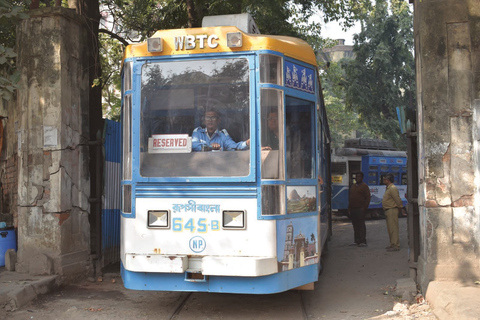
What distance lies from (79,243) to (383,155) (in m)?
16.0

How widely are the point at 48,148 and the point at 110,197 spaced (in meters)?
1.51

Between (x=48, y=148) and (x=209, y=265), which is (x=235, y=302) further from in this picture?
(x=48, y=148)

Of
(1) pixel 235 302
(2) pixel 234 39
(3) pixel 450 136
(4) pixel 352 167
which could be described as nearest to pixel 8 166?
(1) pixel 235 302

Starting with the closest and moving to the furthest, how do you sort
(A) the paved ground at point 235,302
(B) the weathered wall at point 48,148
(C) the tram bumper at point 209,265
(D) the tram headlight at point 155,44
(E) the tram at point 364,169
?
(C) the tram bumper at point 209,265 < (D) the tram headlight at point 155,44 < (A) the paved ground at point 235,302 < (B) the weathered wall at point 48,148 < (E) the tram at point 364,169

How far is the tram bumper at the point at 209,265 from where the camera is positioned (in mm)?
5297

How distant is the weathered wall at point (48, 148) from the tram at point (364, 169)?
1370 centimetres

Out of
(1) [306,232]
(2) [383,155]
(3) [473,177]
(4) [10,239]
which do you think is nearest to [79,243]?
(4) [10,239]

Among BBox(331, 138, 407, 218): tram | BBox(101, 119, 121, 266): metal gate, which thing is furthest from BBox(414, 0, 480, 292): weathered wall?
BBox(331, 138, 407, 218): tram

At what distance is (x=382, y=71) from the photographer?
28047mm

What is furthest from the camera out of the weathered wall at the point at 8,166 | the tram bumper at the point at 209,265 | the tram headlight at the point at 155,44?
the weathered wall at the point at 8,166

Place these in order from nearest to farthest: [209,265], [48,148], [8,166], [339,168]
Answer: [209,265]
[48,148]
[8,166]
[339,168]

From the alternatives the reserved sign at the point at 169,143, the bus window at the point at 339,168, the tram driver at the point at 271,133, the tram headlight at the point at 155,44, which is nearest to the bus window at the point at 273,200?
the tram driver at the point at 271,133

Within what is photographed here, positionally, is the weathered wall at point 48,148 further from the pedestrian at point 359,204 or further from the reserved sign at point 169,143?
the pedestrian at point 359,204

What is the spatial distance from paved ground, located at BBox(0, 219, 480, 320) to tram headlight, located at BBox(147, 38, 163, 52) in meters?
3.05
